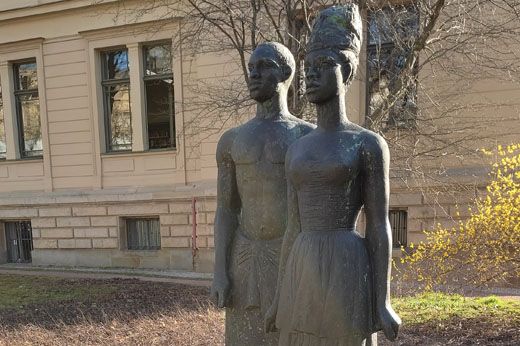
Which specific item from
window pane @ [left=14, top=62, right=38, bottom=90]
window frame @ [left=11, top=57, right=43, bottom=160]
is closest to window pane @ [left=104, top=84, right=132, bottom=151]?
window frame @ [left=11, top=57, right=43, bottom=160]

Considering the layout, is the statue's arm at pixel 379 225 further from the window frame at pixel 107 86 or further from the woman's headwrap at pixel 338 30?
the window frame at pixel 107 86

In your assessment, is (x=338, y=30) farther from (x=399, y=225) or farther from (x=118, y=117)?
(x=118, y=117)

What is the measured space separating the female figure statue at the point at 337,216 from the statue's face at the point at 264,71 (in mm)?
Answer: 517

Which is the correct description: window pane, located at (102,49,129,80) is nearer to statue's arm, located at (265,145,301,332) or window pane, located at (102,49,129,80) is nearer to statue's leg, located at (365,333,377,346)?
statue's arm, located at (265,145,301,332)

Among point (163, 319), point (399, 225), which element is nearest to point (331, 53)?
point (163, 319)

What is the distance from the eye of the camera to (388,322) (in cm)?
186

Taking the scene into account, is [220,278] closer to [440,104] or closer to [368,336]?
[368,336]

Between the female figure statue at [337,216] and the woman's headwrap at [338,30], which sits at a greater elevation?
the woman's headwrap at [338,30]

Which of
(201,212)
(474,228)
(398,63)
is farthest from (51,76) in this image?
(474,228)

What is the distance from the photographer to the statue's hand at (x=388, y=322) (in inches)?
73.0

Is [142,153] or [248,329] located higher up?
[142,153]

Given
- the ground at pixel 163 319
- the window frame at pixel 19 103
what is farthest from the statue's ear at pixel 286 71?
the window frame at pixel 19 103

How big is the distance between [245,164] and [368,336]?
1107mm

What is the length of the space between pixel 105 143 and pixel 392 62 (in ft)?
24.9
